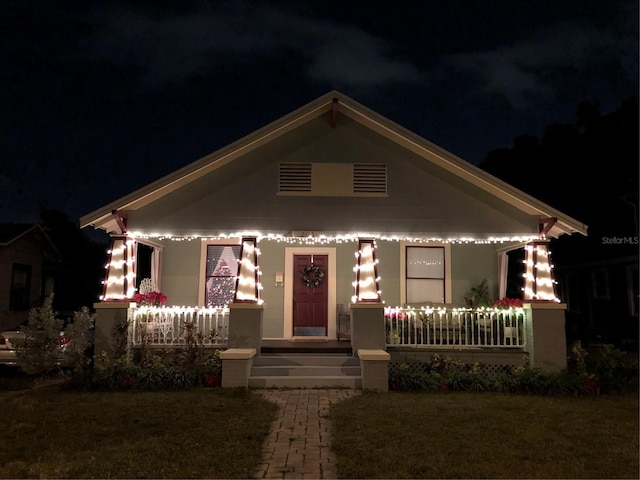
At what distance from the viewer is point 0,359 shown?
10.3 m

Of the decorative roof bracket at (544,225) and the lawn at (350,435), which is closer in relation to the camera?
the lawn at (350,435)

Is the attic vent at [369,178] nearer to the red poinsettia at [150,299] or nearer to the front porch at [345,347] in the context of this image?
the front porch at [345,347]

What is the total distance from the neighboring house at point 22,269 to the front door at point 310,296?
376 inches

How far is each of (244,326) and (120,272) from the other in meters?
2.86

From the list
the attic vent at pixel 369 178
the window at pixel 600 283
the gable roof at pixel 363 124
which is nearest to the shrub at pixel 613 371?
the gable roof at pixel 363 124

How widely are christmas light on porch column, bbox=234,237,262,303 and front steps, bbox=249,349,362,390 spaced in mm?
1256

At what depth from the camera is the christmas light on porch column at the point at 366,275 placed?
10.5 m

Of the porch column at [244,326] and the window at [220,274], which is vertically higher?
the window at [220,274]

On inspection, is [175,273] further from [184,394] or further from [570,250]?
[570,250]

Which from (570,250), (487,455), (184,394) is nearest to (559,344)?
(487,455)

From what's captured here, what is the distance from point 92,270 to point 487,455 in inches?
848

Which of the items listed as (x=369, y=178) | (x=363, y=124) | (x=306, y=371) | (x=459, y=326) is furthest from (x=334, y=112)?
(x=306, y=371)

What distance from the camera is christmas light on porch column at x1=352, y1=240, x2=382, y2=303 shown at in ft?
34.3

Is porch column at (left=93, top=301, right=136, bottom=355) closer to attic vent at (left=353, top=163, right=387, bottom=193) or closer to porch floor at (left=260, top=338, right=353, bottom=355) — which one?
porch floor at (left=260, top=338, right=353, bottom=355)
